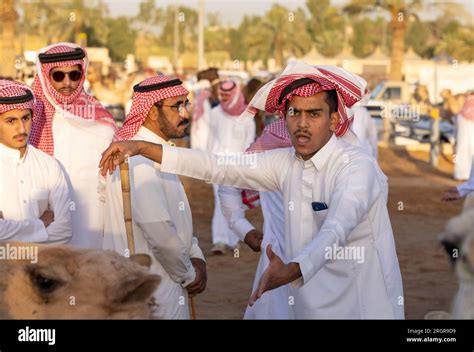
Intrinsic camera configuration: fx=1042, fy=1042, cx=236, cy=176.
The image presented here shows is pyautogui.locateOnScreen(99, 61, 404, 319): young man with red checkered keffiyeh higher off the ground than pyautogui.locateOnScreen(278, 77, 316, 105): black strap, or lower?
lower

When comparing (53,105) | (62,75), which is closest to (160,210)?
(53,105)

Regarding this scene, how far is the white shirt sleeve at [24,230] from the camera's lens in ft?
17.5

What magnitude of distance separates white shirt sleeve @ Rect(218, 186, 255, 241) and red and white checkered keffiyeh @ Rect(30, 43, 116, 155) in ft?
2.79

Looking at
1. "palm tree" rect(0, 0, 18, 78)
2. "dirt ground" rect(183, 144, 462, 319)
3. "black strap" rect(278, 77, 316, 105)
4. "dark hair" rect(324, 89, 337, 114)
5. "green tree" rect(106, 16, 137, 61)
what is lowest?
"dirt ground" rect(183, 144, 462, 319)

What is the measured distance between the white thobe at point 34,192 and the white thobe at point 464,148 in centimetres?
1410

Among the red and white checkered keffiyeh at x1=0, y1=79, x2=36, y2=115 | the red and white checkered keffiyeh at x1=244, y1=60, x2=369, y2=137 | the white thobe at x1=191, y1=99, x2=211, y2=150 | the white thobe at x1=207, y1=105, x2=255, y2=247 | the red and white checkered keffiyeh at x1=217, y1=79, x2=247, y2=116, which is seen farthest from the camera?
the white thobe at x1=191, y1=99, x2=211, y2=150

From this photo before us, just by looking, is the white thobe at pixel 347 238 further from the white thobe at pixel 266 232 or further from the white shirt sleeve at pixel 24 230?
the white shirt sleeve at pixel 24 230

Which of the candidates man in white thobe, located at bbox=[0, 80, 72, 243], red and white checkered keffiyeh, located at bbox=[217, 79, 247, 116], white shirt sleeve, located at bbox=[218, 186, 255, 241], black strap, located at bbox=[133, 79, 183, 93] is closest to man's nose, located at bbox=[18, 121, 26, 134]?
man in white thobe, located at bbox=[0, 80, 72, 243]

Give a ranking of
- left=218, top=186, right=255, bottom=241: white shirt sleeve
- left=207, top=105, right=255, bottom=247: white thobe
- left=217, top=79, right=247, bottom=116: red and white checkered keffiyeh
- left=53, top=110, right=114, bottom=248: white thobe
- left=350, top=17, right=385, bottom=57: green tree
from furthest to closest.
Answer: left=350, top=17, right=385, bottom=57: green tree
left=217, top=79, right=247, bottom=116: red and white checkered keffiyeh
left=207, top=105, right=255, bottom=247: white thobe
left=53, top=110, right=114, bottom=248: white thobe
left=218, top=186, right=255, bottom=241: white shirt sleeve

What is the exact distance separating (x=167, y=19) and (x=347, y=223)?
317 feet

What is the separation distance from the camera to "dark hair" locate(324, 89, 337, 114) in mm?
4497

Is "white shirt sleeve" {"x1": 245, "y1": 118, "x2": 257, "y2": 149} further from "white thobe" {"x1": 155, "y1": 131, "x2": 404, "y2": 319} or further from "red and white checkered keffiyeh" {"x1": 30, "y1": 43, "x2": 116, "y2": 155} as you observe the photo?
"white thobe" {"x1": 155, "y1": 131, "x2": 404, "y2": 319}

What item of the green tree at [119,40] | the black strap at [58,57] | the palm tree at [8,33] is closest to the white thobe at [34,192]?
the black strap at [58,57]
